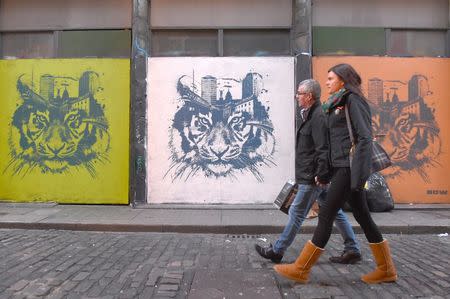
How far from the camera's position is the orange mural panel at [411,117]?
9047 mm

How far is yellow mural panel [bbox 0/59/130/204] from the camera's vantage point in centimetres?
911

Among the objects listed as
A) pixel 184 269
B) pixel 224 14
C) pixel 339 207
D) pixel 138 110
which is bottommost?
pixel 184 269

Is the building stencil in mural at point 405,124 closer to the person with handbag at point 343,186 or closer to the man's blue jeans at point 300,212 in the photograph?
the man's blue jeans at point 300,212

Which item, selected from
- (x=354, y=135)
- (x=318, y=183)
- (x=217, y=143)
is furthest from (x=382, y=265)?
(x=217, y=143)

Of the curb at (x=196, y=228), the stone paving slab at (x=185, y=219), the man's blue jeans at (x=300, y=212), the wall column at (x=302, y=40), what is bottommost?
the curb at (x=196, y=228)

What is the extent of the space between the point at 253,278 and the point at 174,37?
630cm

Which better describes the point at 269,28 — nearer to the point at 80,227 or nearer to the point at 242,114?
the point at 242,114

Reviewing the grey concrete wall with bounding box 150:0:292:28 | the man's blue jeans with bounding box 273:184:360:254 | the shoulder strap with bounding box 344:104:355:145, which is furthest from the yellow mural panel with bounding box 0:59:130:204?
the shoulder strap with bounding box 344:104:355:145

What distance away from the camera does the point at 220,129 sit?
903 cm

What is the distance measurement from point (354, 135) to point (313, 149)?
745 millimetres

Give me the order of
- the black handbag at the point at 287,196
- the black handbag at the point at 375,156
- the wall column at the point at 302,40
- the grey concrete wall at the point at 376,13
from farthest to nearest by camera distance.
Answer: the grey concrete wall at the point at 376,13
the wall column at the point at 302,40
the black handbag at the point at 287,196
the black handbag at the point at 375,156

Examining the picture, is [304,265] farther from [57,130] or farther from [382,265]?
[57,130]

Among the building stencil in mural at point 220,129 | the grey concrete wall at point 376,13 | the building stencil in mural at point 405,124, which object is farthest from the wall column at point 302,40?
the building stencil in mural at point 405,124

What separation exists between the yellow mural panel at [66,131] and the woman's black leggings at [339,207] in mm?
5851
